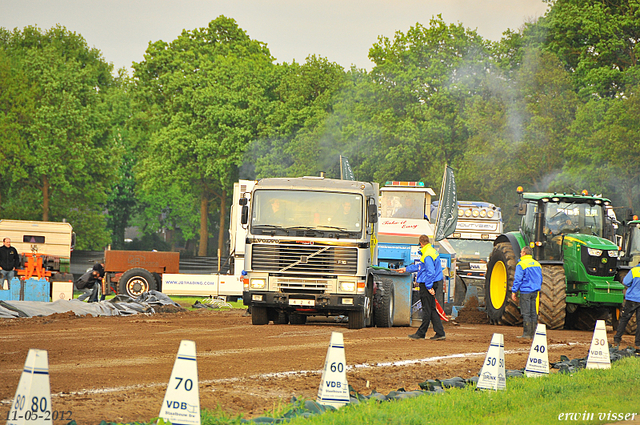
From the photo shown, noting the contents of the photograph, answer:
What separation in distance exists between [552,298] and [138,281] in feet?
53.7

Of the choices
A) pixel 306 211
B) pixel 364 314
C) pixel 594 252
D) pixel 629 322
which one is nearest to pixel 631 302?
pixel 594 252

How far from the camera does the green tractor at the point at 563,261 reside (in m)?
18.5

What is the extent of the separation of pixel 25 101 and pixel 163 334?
1766 inches

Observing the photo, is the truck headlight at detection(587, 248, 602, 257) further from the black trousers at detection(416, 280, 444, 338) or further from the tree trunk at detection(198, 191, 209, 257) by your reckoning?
the tree trunk at detection(198, 191, 209, 257)

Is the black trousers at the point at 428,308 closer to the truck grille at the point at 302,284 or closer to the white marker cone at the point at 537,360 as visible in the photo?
the truck grille at the point at 302,284

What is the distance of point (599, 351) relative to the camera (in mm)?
11578

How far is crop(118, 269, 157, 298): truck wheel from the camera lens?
29.2 metres

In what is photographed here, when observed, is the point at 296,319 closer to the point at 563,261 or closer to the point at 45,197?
the point at 563,261

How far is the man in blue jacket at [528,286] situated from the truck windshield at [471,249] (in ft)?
55.4

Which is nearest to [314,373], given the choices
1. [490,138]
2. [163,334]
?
[163,334]

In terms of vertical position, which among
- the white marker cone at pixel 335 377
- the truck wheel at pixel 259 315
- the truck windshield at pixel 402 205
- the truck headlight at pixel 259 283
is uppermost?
the truck windshield at pixel 402 205

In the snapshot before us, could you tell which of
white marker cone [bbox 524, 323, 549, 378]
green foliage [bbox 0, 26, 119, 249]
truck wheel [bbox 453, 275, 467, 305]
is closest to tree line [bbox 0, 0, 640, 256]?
green foliage [bbox 0, 26, 119, 249]

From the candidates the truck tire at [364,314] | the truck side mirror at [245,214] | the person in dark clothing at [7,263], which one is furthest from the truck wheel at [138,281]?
the truck side mirror at [245,214]

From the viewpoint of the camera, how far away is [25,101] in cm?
5575
